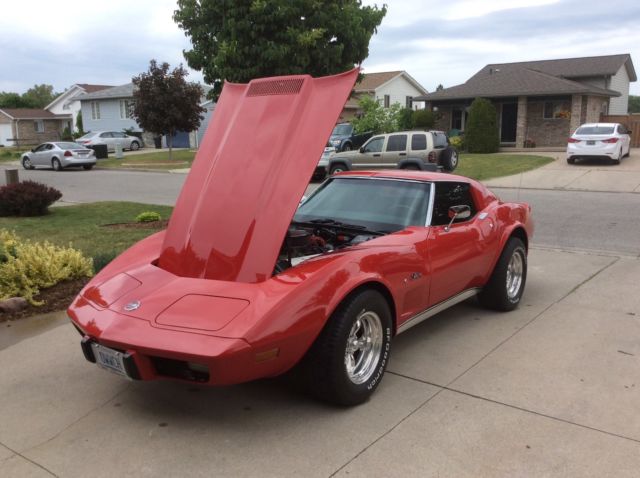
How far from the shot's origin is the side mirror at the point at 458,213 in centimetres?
462

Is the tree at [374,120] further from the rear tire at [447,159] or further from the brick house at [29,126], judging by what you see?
the brick house at [29,126]

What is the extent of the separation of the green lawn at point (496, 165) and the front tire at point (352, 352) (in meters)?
15.5

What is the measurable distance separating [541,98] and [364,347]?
95.0ft

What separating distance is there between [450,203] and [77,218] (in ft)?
28.8

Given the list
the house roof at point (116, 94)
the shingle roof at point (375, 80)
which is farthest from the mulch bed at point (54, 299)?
the shingle roof at point (375, 80)

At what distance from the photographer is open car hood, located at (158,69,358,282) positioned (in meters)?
3.63

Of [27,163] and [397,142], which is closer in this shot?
[397,142]

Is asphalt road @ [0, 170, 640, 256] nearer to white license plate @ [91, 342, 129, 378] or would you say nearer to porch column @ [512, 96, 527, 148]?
white license plate @ [91, 342, 129, 378]

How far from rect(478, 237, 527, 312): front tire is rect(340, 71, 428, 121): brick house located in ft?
136

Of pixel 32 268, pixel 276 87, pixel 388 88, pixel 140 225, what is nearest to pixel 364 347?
pixel 276 87

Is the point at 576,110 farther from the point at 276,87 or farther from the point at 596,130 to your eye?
the point at 276,87

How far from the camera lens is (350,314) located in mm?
3449

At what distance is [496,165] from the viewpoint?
21891mm

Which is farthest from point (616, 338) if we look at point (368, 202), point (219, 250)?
point (219, 250)
